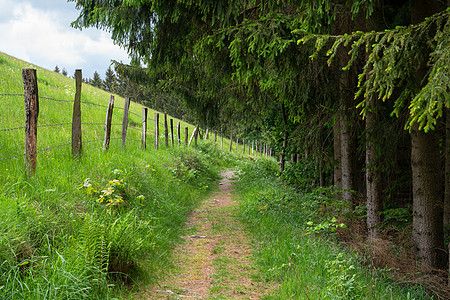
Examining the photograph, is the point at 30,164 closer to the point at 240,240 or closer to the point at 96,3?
the point at 96,3

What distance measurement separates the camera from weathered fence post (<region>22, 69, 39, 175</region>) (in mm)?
4875

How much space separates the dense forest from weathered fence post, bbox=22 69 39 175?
1734 mm

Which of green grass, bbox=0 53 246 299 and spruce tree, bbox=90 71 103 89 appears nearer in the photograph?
green grass, bbox=0 53 246 299

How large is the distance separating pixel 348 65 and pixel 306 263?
2.82 m

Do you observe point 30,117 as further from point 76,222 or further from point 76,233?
point 76,233

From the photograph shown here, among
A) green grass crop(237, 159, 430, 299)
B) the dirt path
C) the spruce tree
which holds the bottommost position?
the dirt path

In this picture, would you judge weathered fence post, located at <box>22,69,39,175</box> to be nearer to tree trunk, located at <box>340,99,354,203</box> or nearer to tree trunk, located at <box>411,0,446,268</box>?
tree trunk, located at <box>411,0,446,268</box>

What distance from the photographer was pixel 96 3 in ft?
20.7

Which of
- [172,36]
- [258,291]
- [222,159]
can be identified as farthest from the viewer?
[222,159]

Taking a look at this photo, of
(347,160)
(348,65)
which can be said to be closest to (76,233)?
(348,65)

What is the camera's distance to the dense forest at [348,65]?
3633 millimetres

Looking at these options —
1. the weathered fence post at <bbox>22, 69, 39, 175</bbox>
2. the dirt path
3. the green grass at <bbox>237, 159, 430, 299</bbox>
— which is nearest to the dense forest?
the green grass at <bbox>237, 159, 430, 299</bbox>

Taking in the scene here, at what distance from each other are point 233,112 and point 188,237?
24.2ft

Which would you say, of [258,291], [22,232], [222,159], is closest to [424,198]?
[258,291]
